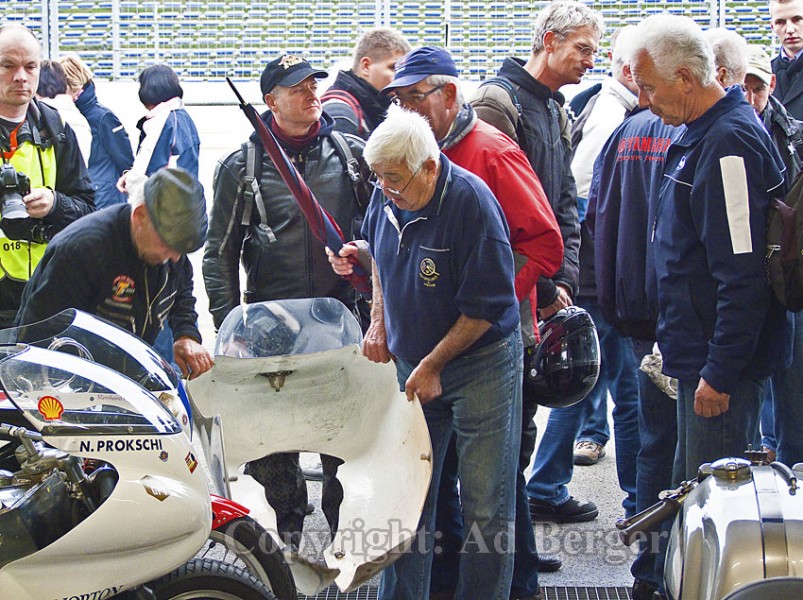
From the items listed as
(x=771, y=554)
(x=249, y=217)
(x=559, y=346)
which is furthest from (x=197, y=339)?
(x=771, y=554)

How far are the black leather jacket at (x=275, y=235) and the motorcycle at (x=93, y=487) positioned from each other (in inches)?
50.2

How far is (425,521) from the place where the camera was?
3.48 metres

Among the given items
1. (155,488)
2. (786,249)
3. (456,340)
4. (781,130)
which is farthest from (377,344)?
(781,130)

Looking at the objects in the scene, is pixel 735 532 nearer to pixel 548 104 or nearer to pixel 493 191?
pixel 493 191

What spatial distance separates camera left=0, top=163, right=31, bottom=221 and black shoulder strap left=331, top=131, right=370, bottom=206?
121 cm

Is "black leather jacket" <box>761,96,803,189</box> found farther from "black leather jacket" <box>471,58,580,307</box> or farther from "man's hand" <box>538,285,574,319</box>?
"man's hand" <box>538,285,574,319</box>

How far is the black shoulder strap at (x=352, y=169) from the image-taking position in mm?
4109

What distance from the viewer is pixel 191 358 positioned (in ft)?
12.1

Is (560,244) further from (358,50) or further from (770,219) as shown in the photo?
(358,50)

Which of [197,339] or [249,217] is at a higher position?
[249,217]

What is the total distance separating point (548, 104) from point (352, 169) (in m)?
0.78

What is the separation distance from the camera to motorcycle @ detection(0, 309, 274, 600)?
257 centimetres

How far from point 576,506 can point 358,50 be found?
2.24 metres

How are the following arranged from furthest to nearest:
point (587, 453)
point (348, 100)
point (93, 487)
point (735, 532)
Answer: point (587, 453)
point (348, 100)
point (93, 487)
point (735, 532)
